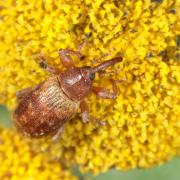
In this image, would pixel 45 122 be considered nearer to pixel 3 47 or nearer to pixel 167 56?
pixel 3 47

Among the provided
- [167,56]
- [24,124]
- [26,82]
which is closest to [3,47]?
[26,82]

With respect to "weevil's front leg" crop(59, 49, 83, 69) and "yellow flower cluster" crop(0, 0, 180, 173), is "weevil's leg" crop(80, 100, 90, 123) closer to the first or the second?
"yellow flower cluster" crop(0, 0, 180, 173)

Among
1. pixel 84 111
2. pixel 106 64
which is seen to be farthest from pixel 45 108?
pixel 106 64

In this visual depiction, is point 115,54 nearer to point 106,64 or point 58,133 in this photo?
point 106,64

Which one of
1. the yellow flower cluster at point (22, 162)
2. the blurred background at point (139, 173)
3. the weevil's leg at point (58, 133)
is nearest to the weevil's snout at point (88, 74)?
the weevil's leg at point (58, 133)

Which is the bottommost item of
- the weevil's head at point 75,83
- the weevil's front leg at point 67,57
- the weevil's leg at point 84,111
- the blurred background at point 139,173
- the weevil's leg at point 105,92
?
the blurred background at point 139,173

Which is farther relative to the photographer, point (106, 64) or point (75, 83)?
point (75, 83)

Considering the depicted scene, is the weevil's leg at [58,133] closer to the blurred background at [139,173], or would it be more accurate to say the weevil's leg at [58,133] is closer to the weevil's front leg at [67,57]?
the weevil's front leg at [67,57]
